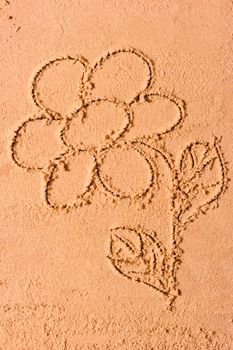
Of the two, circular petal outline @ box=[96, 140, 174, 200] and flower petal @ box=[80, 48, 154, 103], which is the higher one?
flower petal @ box=[80, 48, 154, 103]

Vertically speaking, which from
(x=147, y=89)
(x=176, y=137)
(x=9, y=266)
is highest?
(x=147, y=89)

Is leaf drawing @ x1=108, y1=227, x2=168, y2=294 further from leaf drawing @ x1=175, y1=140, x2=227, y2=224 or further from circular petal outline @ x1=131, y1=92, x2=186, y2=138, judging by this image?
circular petal outline @ x1=131, y1=92, x2=186, y2=138

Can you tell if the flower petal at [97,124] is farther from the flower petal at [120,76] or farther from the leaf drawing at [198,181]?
the leaf drawing at [198,181]

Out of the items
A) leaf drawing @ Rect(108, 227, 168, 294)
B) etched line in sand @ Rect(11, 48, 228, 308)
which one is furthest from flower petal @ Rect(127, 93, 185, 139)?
leaf drawing @ Rect(108, 227, 168, 294)

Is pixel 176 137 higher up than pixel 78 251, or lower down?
higher up

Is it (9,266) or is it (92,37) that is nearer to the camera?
(9,266)

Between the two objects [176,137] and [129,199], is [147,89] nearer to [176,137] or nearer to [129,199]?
[176,137]

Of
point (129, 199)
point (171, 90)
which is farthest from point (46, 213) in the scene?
point (171, 90)

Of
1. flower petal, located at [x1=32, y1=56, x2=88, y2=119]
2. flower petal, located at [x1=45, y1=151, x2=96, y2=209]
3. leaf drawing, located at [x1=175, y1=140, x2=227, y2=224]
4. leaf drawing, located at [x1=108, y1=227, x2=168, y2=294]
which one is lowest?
leaf drawing, located at [x1=108, y1=227, x2=168, y2=294]
